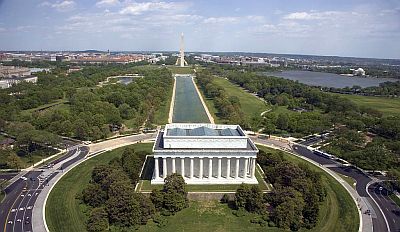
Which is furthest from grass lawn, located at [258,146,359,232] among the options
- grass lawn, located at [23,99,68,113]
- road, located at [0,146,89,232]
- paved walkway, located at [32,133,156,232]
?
grass lawn, located at [23,99,68,113]

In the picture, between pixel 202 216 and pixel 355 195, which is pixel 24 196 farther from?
pixel 355 195

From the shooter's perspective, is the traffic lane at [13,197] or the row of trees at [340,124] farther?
the row of trees at [340,124]

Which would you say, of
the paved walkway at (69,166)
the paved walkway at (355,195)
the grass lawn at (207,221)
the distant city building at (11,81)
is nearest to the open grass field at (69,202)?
the paved walkway at (69,166)

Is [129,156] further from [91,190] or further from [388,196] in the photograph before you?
[388,196]

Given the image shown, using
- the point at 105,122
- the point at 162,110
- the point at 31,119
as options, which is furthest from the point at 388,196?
the point at 31,119

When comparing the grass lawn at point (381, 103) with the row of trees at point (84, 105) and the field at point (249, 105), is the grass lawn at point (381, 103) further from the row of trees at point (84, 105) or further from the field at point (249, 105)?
the row of trees at point (84, 105)

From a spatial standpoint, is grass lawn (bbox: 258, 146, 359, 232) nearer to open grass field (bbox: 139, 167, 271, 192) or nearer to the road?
open grass field (bbox: 139, 167, 271, 192)
